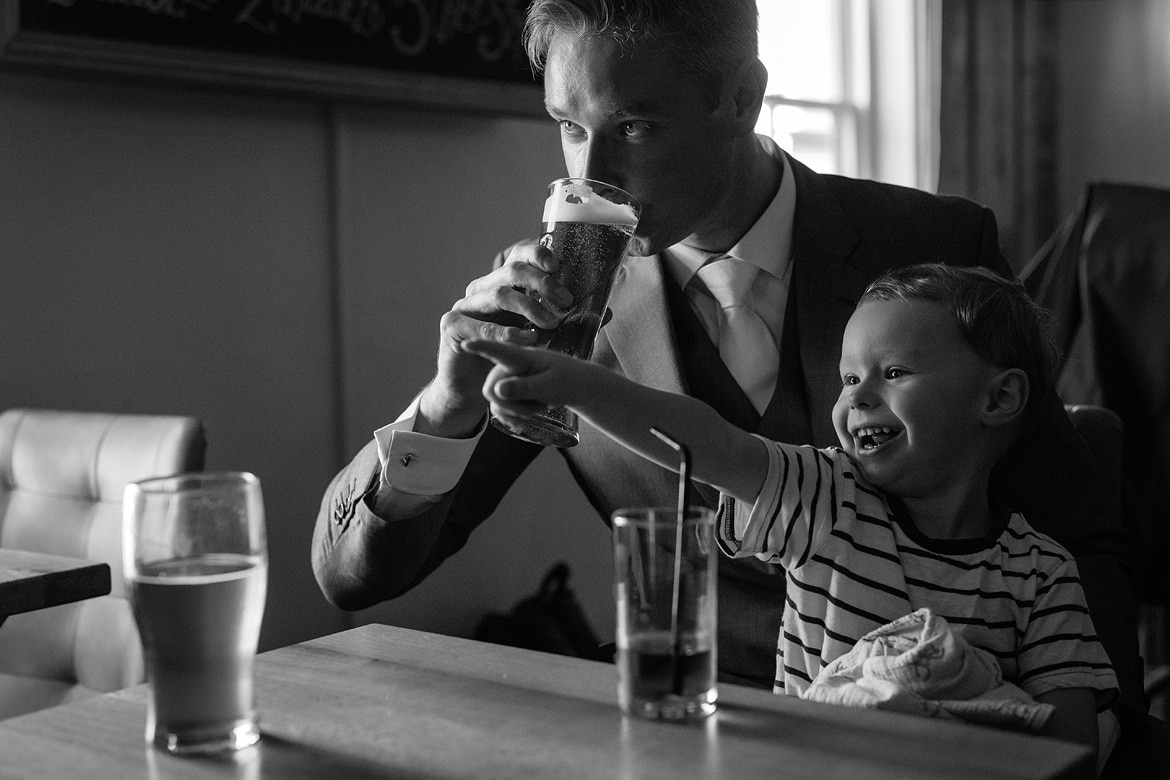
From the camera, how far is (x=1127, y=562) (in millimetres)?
1605

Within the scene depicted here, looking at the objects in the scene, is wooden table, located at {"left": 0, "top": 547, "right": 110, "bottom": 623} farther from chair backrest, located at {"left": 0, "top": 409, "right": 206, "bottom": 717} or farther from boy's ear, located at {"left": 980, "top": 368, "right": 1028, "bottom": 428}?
boy's ear, located at {"left": 980, "top": 368, "right": 1028, "bottom": 428}

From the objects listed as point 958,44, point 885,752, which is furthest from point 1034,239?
point 885,752

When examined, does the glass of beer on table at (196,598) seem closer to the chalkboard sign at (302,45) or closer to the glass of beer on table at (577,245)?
the glass of beer on table at (577,245)

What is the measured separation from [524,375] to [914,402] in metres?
0.57

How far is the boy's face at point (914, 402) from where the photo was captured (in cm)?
134

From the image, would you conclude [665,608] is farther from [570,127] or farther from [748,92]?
[748,92]

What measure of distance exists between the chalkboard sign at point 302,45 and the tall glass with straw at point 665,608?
1.69 meters

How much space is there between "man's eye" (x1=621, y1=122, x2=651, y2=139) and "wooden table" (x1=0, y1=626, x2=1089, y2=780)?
843 millimetres

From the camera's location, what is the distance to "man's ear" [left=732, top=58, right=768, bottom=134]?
1777mm

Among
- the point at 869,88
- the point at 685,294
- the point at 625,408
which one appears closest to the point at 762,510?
the point at 625,408

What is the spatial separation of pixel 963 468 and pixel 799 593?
239 millimetres

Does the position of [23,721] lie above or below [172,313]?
below

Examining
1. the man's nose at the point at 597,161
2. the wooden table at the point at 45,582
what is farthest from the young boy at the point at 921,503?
the wooden table at the point at 45,582

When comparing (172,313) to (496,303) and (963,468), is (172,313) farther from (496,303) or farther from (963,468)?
A: (963,468)
